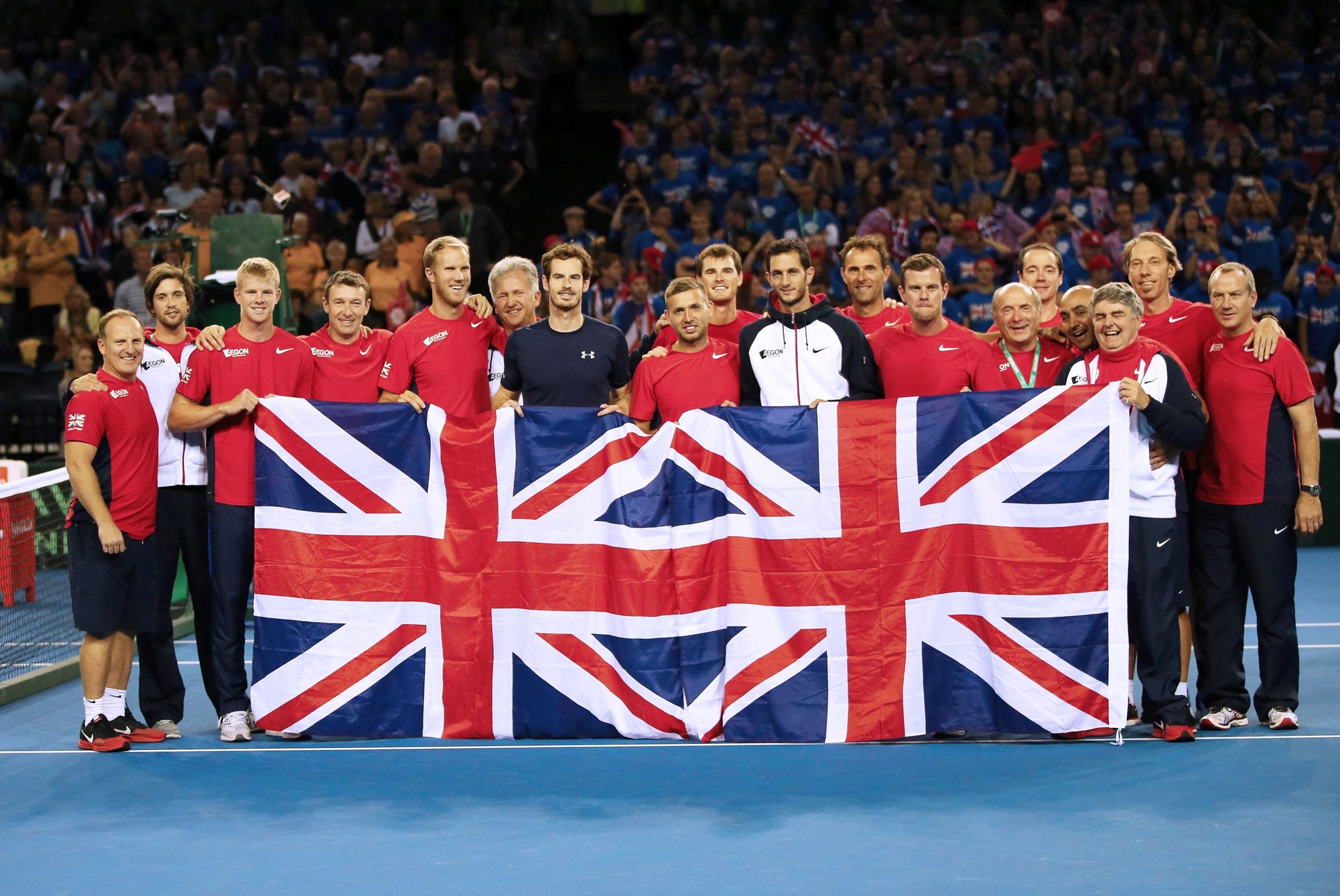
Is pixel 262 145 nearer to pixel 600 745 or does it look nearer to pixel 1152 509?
pixel 600 745

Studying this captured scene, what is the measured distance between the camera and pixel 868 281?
7.74 m

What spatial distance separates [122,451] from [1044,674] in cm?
446

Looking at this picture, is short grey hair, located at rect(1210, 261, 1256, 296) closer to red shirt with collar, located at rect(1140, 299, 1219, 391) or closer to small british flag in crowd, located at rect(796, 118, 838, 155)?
red shirt with collar, located at rect(1140, 299, 1219, 391)

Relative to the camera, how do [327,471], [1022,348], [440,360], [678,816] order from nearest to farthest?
[678,816] → [327,471] → [1022,348] → [440,360]

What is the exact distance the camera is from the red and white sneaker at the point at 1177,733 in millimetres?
6969

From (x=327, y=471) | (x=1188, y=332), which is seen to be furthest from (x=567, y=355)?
(x=1188, y=332)

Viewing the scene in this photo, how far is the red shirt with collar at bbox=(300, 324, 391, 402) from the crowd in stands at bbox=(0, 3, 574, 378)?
6.87 m

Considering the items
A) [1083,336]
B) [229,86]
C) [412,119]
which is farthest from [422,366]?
[229,86]

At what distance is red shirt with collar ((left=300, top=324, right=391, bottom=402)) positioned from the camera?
773 cm

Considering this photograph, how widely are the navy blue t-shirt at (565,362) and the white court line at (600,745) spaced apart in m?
1.65

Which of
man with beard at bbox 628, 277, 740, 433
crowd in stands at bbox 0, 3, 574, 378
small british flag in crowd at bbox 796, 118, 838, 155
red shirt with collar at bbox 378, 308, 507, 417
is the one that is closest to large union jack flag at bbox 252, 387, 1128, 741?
man with beard at bbox 628, 277, 740, 433

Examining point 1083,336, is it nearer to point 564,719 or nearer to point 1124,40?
point 564,719

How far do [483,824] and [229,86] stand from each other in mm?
15288

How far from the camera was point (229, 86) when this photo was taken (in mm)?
19141
